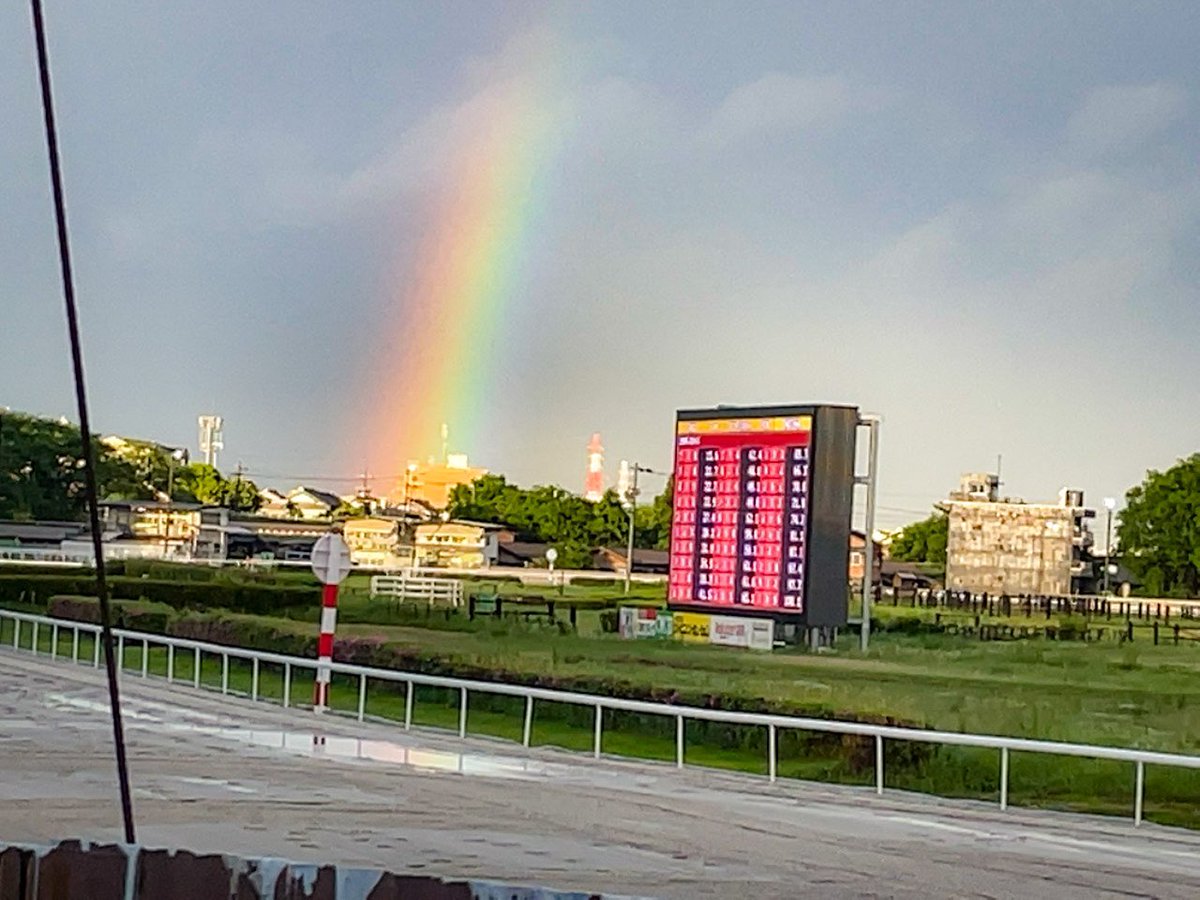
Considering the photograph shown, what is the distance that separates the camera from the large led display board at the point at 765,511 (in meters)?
25.3

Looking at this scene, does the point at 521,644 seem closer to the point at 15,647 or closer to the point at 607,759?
the point at 15,647

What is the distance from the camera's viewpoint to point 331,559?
663 inches

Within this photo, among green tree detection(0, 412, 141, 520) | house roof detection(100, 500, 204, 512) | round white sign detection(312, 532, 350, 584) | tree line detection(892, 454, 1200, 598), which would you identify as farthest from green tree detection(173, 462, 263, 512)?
round white sign detection(312, 532, 350, 584)

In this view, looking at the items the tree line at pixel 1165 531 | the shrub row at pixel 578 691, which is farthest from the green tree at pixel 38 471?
the shrub row at pixel 578 691

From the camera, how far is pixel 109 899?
3582 millimetres

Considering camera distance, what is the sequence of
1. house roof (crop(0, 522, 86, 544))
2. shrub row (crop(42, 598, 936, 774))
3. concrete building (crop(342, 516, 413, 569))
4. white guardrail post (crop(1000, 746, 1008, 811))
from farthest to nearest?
concrete building (crop(342, 516, 413, 569))
house roof (crop(0, 522, 86, 544))
shrub row (crop(42, 598, 936, 774))
white guardrail post (crop(1000, 746, 1008, 811))

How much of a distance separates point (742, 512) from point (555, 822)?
17048 mm

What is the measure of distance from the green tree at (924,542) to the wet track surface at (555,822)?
117 metres

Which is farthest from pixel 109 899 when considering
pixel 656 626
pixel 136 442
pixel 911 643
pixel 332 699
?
pixel 136 442

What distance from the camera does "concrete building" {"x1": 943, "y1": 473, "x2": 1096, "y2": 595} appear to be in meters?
96.9

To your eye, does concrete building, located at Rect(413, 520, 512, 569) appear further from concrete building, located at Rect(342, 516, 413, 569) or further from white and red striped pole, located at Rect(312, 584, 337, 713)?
white and red striped pole, located at Rect(312, 584, 337, 713)

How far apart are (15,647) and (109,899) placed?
1967cm

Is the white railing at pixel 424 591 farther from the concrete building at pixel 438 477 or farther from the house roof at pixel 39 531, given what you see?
the concrete building at pixel 438 477

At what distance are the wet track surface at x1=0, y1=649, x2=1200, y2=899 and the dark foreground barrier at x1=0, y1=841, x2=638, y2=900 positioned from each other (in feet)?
12.1
